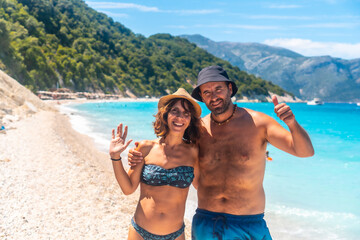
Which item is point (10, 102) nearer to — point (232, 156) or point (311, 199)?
point (311, 199)

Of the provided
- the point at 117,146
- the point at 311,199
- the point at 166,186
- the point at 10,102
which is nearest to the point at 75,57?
the point at 10,102

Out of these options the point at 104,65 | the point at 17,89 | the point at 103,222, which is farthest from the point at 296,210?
the point at 104,65

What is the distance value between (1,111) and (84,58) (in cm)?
5531

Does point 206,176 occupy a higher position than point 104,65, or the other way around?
point 104,65

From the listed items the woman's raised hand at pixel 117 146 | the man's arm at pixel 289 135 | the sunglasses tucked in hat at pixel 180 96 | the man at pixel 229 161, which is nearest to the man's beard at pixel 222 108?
the man at pixel 229 161

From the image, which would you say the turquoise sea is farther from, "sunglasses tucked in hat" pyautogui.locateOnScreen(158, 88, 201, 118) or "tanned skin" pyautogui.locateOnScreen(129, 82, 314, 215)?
"sunglasses tucked in hat" pyautogui.locateOnScreen(158, 88, 201, 118)

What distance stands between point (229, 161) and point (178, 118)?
522mm

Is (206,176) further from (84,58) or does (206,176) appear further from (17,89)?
(84,58)

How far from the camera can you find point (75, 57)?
67.0m

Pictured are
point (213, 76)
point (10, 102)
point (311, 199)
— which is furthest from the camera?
point (10, 102)

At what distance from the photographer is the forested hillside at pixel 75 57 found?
4707 centimetres

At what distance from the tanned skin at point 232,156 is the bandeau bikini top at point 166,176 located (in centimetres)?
12

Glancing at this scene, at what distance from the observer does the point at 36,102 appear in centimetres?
2397

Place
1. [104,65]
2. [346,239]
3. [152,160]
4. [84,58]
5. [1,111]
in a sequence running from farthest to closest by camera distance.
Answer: [104,65] < [84,58] < [1,111] < [346,239] < [152,160]
